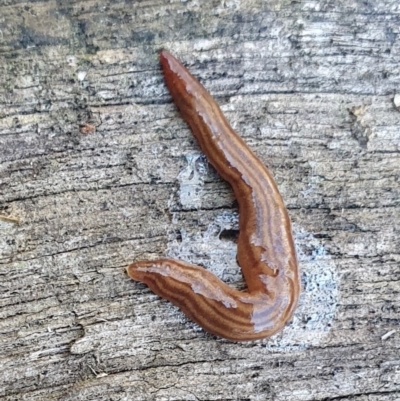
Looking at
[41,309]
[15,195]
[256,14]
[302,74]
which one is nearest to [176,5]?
[256,14]

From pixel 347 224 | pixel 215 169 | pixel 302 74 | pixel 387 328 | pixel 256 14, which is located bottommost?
pixel 387 328

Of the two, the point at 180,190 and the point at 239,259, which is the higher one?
the point at 180,190

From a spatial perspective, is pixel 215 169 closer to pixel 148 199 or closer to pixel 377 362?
pixel 148 199
